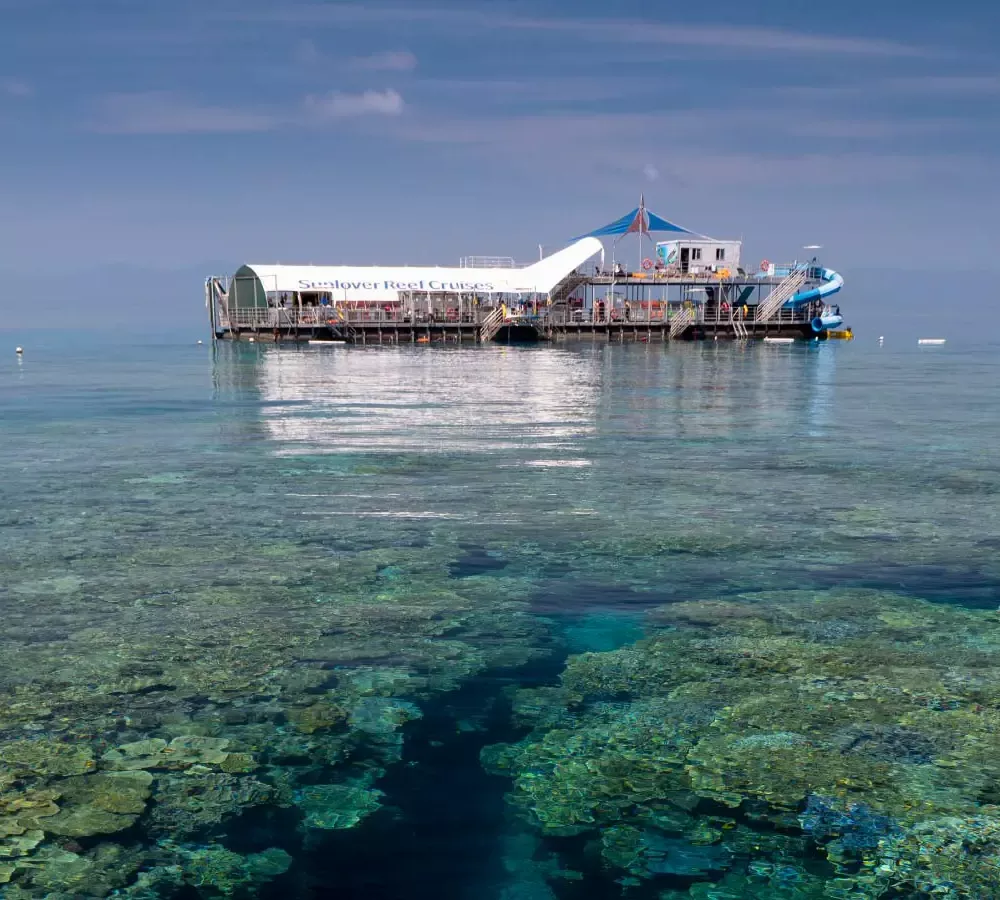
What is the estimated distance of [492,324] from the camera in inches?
3327

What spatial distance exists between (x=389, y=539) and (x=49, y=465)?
34.9 feet

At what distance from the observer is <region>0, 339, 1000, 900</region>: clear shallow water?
6.14m

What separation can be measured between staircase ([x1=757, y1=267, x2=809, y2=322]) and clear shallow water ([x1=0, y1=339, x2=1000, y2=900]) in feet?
235

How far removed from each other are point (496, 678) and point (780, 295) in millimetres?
85720

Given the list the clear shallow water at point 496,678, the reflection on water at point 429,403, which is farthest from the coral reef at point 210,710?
the reflection on water at point 429,403

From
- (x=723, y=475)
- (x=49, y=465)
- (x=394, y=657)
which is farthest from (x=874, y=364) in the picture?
(x=394, y=657)

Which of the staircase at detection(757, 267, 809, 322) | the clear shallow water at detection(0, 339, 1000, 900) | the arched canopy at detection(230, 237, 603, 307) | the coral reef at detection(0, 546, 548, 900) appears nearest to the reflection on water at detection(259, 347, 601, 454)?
the clear shallow water at detection(0, 339, 1000, 900)

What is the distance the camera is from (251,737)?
7590mm

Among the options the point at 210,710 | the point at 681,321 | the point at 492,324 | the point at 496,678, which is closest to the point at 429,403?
the point at 496,678

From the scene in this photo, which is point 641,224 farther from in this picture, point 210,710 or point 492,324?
point 210,710

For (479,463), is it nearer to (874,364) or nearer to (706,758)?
(706,758)

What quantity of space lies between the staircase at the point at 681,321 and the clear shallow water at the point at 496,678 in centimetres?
6837

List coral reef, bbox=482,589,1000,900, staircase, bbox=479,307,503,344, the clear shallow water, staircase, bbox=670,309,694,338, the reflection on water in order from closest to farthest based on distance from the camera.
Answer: coral reef, bbox=482,589,1000,900 → the clear shallow water → the reflection on water → staircase, bbox=479,307,503,344 → staircase, bbox=670,309,694,338

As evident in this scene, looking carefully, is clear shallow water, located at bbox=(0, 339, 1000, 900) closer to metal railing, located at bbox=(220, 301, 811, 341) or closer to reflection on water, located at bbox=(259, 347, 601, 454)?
reflection on water, located at bbox=(259, 347, 601, 454)
